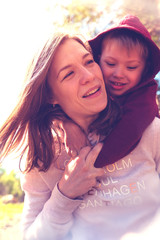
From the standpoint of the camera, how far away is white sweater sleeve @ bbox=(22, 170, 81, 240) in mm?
1528

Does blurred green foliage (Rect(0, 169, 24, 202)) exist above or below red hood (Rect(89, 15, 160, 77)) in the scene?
below

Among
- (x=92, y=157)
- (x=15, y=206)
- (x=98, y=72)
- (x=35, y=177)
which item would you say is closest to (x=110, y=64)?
(x=98, y=72)

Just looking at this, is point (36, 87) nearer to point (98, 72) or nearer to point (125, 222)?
point (98, 72)

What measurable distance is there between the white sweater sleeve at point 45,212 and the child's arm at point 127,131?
316 mm

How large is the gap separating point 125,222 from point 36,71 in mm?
1101

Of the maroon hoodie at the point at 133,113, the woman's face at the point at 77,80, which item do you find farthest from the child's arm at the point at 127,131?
the woman's face at the point at 77,80

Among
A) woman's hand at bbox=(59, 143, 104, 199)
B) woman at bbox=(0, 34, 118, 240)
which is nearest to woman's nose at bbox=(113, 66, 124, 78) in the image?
woman at bbox=(0, 34, 118, 240)

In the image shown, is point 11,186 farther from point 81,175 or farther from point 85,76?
point 85,76

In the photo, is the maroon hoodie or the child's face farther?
the child's face

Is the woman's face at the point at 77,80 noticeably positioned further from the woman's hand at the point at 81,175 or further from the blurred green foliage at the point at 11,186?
the blurred green foliage at the point at 11,186

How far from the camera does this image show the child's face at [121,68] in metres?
1.86

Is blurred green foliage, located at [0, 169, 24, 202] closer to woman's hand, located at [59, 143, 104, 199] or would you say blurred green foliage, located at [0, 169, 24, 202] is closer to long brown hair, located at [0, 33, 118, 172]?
long brown hair, located at [0, 33, 118, 172]

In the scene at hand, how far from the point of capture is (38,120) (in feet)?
5.93

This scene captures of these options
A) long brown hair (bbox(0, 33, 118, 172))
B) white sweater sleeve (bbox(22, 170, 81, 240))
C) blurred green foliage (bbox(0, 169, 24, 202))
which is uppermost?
long brown hair (bbox(0, 33, 118, 172))
